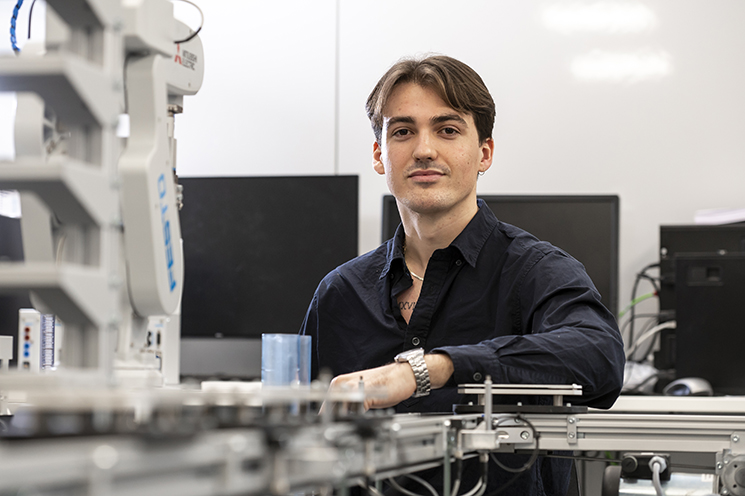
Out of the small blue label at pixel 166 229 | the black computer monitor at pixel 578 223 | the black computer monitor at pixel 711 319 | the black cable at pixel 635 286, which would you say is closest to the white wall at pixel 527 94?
the black cable at pixel 635 286

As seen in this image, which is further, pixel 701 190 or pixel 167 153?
pixel 701 190

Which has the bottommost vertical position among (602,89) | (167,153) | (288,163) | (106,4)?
(167,153)

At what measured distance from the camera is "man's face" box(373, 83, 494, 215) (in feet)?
4.97

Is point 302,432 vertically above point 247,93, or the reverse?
point 247,93

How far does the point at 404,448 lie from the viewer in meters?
0.73

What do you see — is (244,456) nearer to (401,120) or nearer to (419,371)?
(419,371)

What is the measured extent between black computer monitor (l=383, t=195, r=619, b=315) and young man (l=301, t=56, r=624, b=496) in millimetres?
925

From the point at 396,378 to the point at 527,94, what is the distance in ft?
6.34

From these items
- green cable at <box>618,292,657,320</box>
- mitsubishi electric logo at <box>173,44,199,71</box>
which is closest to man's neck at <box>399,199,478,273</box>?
mitsubishi electric logo at <box>173,44,199,71</box>

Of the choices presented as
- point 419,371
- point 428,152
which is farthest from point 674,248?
point 419,371

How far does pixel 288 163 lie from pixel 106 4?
2.18m

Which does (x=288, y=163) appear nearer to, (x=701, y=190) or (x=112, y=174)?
(x=701, y=190)

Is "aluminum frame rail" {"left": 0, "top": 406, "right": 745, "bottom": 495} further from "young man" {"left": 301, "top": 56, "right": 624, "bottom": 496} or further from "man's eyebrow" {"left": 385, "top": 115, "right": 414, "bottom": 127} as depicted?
"man's eyebrow" {"left": 385, "top": 115, "right": 414, "bottom": 127}

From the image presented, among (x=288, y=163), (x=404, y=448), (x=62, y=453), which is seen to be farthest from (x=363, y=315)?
(x=288, y=163)
